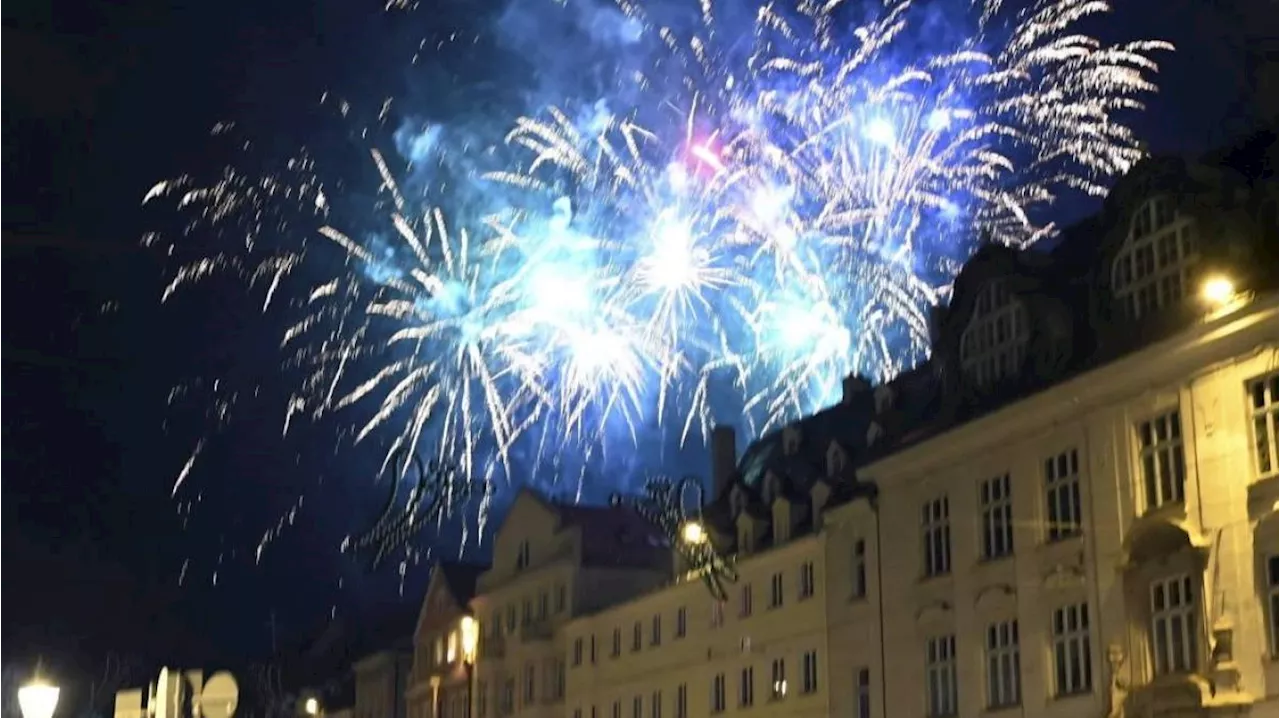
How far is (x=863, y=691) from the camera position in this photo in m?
44.3

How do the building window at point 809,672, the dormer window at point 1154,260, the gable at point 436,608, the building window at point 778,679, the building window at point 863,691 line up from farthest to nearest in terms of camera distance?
the gable at point 436,608
the building window at point 778,679
the building window at point 809,672
the building window at point 863,691
the dormer window at point 1154,260

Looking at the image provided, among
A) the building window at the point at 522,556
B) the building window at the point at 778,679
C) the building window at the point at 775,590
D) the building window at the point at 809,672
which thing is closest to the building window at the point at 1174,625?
the building window at the point at 809,672

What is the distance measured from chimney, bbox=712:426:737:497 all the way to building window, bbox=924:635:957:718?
2304 cm

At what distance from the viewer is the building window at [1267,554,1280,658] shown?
2977 centimetres

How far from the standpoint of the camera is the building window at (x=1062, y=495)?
35.8m

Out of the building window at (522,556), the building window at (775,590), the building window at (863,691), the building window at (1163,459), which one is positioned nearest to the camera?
the building window at (1163,459)

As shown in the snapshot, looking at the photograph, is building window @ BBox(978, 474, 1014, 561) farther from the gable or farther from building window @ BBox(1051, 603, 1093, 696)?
the gable

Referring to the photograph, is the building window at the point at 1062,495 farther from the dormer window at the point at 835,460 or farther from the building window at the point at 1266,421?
the dormer window at the point at 835,460

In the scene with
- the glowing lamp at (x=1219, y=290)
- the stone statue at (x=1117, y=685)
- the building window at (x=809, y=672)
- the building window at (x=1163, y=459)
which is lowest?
the stone statue at (x=1117, y=685)

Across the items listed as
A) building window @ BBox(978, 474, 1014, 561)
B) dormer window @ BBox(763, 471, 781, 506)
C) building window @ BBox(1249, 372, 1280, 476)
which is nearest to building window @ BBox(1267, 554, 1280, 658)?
building window @ BBox(1249, 372, 1280, 476)

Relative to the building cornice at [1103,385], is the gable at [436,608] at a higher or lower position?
higher

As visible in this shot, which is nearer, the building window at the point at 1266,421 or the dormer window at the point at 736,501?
the building window at the point at 1266,421

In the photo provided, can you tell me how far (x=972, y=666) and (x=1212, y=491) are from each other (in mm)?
9312

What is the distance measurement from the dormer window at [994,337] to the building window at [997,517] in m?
2.57
